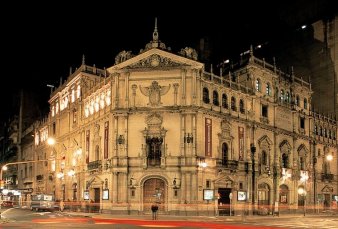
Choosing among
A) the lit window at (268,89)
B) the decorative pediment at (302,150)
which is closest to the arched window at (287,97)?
the lit window at (268,89)

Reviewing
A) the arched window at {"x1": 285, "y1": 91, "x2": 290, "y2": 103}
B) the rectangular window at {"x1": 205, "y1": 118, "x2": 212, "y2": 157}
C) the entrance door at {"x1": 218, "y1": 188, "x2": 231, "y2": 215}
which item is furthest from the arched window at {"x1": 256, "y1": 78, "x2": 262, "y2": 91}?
the entrance door at {"x1": 218, "y1": 188, "x2": 231, "y2": 215}

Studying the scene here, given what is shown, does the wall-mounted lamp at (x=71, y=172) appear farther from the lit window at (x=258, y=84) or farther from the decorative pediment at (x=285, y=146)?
the decorative pediment at (x=285, y=146)

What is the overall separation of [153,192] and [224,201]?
963 cm

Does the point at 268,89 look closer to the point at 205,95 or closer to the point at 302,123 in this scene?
the point at 302,123

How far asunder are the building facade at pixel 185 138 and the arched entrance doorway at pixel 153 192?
114mm

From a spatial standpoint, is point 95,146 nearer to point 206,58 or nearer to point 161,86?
point 161,86

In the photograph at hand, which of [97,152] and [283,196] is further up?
[97,152]

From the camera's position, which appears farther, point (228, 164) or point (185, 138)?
point (228, 164)

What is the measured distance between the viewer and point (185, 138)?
55.1 meters

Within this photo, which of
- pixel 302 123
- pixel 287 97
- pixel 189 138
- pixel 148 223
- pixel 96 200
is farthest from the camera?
pixel 302 123

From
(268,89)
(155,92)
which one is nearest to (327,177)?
(268,89)

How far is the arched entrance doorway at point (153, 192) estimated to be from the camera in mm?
55156

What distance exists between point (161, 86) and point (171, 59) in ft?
11.1

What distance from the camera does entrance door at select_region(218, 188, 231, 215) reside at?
5815 centimetres
